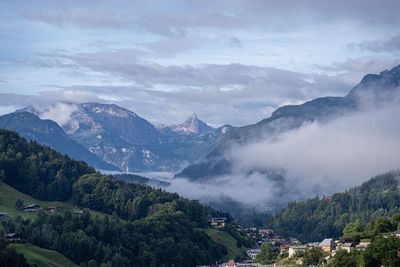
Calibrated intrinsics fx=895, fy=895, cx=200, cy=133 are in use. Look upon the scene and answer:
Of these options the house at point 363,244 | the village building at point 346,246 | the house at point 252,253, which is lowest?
the house at point 252,253

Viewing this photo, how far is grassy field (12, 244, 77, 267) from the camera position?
135 m

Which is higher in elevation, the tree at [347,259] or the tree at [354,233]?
the tree at [354,233]

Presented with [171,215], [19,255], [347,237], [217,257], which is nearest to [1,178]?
[171,215]

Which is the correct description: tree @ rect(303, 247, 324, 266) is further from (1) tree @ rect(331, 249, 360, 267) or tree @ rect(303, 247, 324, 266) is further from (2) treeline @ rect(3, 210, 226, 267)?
(2) treeline @ rect(3, 210, 226, 267)

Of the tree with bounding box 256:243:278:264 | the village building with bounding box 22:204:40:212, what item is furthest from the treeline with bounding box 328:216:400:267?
the village building with bounding box 22:204:40:212

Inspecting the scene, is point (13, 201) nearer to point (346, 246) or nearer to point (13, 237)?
point (13, 237)

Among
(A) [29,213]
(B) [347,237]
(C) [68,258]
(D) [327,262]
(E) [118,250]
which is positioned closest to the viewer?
(D) [327,262]

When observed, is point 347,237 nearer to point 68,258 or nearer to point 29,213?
point 68,258

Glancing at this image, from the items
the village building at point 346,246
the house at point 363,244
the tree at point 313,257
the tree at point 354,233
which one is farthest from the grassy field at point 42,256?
the house at point 363,244

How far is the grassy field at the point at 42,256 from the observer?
13488 cm

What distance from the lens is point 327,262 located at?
124 metres

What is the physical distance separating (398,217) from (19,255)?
192 ft

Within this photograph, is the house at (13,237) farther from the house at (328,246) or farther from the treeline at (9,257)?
the house at (328,246)

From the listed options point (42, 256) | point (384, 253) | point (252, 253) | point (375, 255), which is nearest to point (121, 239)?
point (42, 256)
